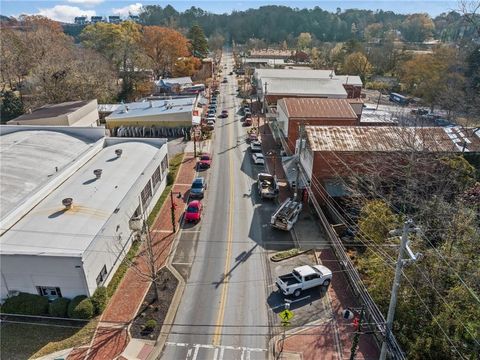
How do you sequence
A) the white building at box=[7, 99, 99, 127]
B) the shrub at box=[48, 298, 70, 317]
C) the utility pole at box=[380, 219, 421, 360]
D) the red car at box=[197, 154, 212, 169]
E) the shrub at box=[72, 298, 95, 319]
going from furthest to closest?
the white building at box=[7, 99, 99, 127], the red car at box=[197, 154, 212, 169], the shrub at box=[48, 298, 70, 317], the shrub at box=[72, 298, 95, 319], the utility pole at box=[380, 219, 421, 360]

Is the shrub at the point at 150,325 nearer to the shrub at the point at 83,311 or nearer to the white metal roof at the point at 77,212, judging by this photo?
the shrub at the point at 83,311

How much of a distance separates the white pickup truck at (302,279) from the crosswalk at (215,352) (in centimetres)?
423

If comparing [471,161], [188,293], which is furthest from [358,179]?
[188,293]

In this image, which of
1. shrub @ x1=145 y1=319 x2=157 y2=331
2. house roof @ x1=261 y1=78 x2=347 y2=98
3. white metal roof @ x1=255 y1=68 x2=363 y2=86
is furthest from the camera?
white metal roof @ x1=255 y1=68 x2=363 y2=86

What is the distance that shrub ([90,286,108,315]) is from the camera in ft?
62.8

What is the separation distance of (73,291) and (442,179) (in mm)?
25320

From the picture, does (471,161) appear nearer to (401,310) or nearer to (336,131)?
(336,131)

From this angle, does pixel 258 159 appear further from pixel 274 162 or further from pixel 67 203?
pixel 67 203

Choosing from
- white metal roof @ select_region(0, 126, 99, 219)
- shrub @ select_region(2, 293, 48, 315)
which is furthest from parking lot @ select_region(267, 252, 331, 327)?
white metal roof @ select_region(0, 126, 99, 219)

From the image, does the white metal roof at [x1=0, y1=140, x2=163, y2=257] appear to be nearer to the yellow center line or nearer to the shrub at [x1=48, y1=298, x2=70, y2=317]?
the shrub at [x1=48, y1=298, x2=70, y2=317]

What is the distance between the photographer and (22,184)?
25.9m

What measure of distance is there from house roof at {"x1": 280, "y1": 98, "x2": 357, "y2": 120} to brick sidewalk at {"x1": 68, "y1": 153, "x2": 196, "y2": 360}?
19.3m

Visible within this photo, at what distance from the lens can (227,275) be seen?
73.9ft

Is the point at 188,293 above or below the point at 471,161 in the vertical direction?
below
